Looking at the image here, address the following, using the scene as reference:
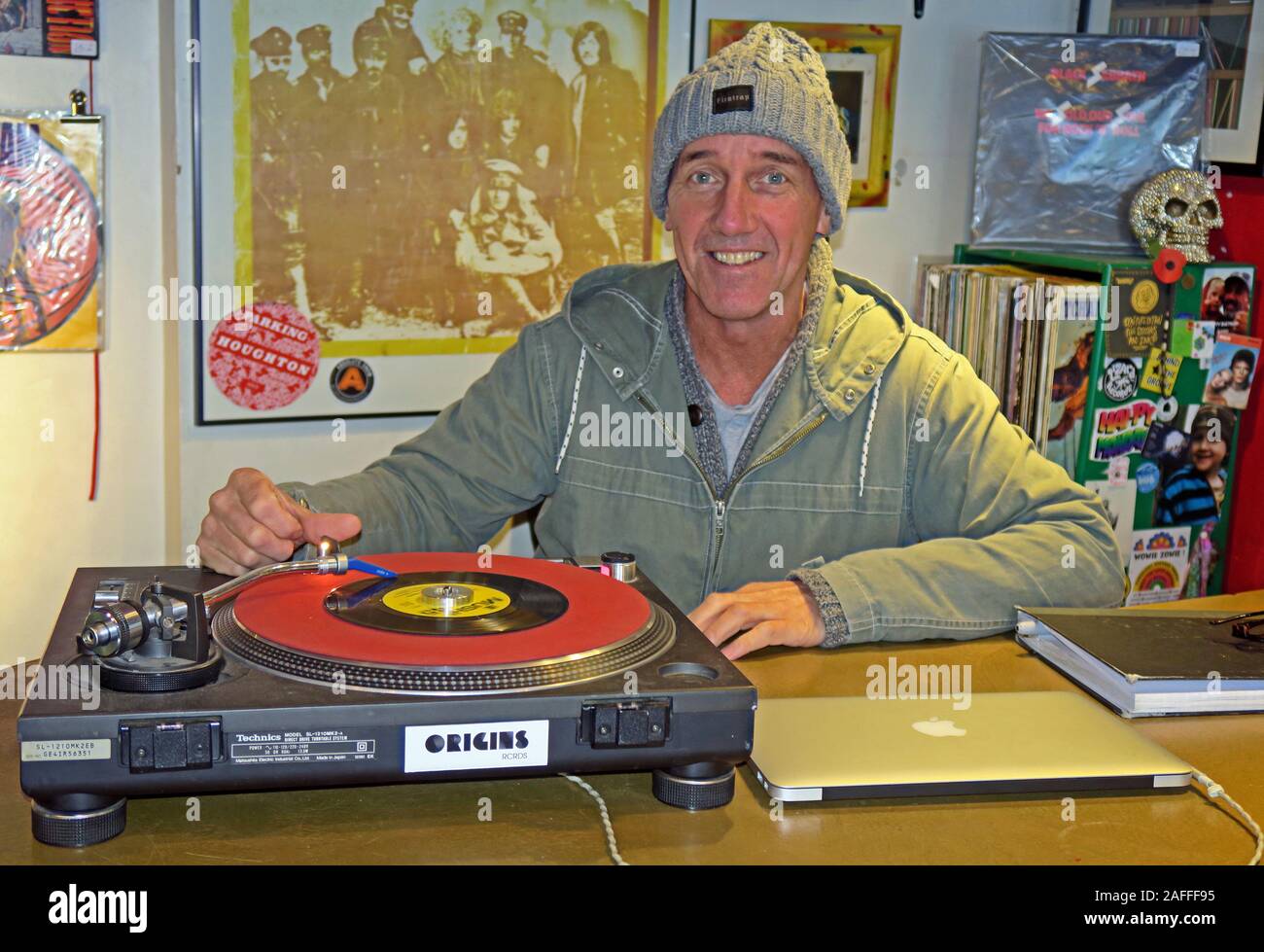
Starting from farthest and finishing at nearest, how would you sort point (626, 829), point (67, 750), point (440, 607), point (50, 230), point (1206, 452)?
point (1206, 452)
point (50, 230)
point (440, 607)
point (626, 829)
point (67, 750)

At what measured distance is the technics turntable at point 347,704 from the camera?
40.9 inches

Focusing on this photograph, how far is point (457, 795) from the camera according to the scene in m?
1.21

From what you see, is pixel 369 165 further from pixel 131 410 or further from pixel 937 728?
pixel 937 728

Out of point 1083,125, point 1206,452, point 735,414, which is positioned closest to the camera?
point 735,414

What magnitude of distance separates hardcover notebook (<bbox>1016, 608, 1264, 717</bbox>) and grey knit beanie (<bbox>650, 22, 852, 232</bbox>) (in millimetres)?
736

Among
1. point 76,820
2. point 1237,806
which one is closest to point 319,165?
point 76,820

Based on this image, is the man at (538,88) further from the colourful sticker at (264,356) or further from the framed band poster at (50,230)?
the framed band poster at (50,230)

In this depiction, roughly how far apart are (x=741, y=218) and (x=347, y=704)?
45.1 inches

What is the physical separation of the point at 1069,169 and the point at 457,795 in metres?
2.47

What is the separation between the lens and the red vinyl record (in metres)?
1.14

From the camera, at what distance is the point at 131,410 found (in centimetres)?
291
